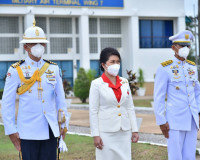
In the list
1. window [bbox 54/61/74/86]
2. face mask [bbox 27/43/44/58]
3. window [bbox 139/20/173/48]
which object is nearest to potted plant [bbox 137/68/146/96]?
window [bbox 139/20/173/48]

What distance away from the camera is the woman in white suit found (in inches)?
173

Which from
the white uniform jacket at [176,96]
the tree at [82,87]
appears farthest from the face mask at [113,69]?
the tree at [82,87]

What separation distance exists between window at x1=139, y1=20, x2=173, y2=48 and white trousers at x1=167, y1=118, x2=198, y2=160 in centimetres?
2610

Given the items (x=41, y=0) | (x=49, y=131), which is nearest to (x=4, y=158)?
(x=49, y=131)

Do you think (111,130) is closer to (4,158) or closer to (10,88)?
(10,88)

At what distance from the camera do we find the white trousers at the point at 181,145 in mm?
4793

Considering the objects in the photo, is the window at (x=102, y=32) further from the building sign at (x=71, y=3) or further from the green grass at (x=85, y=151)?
the green grass at (x=85, y=151)

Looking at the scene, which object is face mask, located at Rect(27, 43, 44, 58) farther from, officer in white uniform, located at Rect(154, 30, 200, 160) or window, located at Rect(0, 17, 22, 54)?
window, located at Rect(0, 17, 22, 54)

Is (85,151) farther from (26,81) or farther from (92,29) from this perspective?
(92,29)

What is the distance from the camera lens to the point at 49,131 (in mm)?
4207

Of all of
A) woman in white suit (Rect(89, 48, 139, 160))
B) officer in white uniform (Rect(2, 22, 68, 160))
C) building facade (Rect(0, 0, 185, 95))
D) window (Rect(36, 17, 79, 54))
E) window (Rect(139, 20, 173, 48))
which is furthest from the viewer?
window (Rect(139, 20, 173, 48))

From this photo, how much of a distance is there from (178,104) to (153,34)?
86.5 feet

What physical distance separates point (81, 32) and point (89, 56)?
78.9 inches

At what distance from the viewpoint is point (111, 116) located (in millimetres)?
4422
